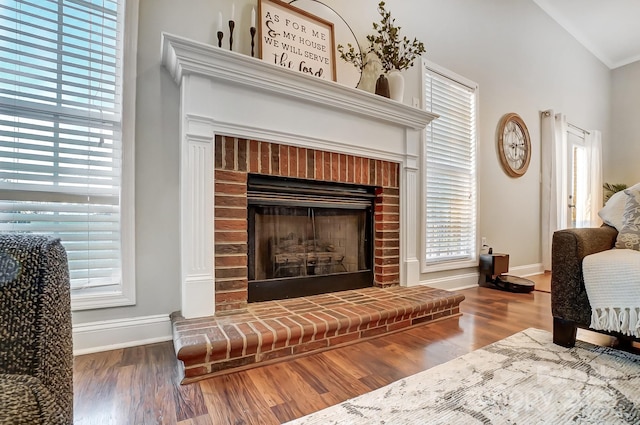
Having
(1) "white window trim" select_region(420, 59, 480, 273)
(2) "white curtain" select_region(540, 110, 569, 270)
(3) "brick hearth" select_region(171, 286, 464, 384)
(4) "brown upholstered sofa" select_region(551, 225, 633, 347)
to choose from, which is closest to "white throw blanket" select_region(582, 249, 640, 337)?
(4) "brown upholstered sofa" select_region(551, 225, 633, 347)

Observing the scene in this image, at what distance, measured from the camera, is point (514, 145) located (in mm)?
3486

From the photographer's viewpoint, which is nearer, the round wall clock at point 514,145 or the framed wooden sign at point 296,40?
the framed wooden sign at point 296,40

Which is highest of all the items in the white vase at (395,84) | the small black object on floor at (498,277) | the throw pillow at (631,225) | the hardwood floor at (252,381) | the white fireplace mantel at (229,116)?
the white vase at (395,84)

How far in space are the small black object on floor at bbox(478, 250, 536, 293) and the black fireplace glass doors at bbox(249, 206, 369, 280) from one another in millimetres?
1412

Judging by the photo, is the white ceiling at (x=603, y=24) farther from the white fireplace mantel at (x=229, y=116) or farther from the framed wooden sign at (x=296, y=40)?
the white fireplace mantel at (x=229, y=116)

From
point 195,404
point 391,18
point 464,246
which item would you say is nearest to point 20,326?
point 195,404

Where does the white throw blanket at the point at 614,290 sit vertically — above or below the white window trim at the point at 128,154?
below

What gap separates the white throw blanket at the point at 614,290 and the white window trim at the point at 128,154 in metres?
2.22

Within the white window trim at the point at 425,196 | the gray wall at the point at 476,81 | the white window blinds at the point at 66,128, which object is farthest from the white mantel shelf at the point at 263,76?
the white window trim at the point at 425,196

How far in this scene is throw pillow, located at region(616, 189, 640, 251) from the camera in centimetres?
156

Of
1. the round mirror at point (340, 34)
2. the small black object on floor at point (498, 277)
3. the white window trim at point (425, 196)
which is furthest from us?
the small black object on floor at point (498, 277)

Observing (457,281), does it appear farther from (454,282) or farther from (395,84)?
(395,84)

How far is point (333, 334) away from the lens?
5.13 feet

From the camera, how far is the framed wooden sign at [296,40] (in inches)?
74.0
